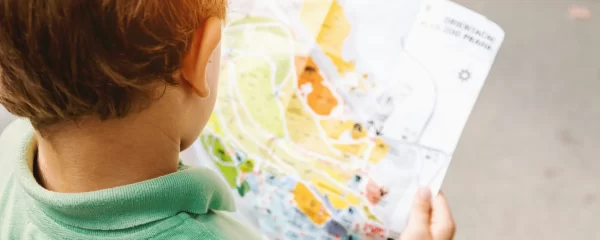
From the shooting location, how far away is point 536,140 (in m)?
0.63

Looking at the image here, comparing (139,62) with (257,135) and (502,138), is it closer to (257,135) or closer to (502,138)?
(257,135)

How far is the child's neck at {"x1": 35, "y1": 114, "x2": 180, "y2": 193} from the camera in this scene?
0.32m

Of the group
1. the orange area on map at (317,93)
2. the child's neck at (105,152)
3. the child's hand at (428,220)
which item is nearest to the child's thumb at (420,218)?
the child's hand at (428,220)

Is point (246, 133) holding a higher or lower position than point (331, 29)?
lower

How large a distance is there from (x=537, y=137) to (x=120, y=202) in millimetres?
483

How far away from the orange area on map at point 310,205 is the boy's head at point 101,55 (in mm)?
200

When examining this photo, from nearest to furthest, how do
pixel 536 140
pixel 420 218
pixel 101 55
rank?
pixel 101 55
pixel 420 218
pixel 536 140

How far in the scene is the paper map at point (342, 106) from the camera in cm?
48

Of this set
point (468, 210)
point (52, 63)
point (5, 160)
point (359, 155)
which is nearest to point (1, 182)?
point (5, 160)

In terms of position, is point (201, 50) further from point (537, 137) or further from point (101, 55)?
point (537, 137)

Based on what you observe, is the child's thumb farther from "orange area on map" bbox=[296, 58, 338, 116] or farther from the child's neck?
the child's neck

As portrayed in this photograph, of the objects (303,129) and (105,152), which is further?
(303,129)

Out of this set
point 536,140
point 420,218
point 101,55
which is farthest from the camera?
Result: point 536,140

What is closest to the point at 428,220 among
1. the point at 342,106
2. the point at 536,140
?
the point at 342,106
